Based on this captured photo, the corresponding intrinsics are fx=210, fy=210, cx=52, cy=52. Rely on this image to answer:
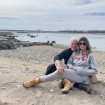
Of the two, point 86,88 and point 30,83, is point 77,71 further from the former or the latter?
point 30,83

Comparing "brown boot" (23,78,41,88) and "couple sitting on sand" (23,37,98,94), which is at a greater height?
"couple sitting on sand" (23,37,98,94)

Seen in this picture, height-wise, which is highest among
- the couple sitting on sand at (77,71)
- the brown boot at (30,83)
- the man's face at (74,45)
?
the man's face at (74,45)

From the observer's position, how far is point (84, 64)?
Answer: 19.9 feet

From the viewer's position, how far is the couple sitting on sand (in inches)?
231

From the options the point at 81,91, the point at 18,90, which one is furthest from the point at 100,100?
the point at 18,90

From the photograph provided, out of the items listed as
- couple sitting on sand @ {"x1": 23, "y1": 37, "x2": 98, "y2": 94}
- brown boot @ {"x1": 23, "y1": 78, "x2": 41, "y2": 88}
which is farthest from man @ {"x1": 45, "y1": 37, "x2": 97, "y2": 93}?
brown boot @ {"x1": 23, "y1": 78, "x2": 41, "y2": 88}

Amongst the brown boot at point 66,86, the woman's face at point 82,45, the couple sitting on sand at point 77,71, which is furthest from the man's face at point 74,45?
the brown boot at point 66,86

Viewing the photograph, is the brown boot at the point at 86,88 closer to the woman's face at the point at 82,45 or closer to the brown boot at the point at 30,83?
the woman's face at the point at 82,45

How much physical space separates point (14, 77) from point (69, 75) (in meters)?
2.21

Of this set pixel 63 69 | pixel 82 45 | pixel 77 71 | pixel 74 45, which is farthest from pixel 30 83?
pixel 82 45

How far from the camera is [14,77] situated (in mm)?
7199

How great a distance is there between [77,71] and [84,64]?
1.11 ft

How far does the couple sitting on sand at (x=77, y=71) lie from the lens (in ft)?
19.2

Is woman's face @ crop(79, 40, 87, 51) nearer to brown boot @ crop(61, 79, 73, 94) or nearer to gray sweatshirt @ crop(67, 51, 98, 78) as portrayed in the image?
gray sweatshirt @ crop(67, 51, 98, 78)
